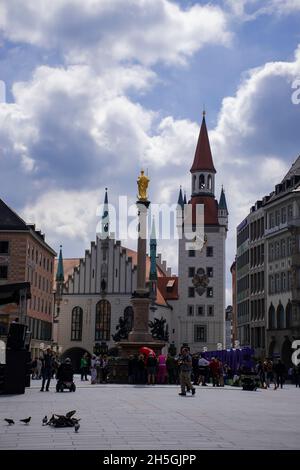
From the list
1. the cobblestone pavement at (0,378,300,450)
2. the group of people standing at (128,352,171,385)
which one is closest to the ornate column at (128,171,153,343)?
the group of people standing at (128,352,171,385)

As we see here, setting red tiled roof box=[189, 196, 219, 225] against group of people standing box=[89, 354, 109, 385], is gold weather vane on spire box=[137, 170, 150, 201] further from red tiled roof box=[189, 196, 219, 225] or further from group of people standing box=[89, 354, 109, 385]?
red tiled roof box=[189, 196, 219, 225]

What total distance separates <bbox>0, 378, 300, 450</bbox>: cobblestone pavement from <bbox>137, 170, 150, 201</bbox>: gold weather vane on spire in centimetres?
3282

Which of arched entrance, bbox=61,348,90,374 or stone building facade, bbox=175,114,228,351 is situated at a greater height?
stone building facade, bbox=175,114,228,351

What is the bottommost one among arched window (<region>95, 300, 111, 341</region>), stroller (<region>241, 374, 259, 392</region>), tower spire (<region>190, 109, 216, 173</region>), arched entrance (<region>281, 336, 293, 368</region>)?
stroller (<region>241, 374, 259, 392</region>)

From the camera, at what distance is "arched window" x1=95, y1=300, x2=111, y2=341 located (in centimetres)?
10106

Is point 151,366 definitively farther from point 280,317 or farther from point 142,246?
point 280,317

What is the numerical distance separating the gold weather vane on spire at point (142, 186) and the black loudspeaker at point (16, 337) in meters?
29.0

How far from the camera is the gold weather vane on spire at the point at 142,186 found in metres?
54.9

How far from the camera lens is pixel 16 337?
88.0ft

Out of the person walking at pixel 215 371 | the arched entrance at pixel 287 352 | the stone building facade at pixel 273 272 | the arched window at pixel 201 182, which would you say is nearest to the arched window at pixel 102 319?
the stone building facade at pixel 273 272

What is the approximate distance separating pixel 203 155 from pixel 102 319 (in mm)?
31965

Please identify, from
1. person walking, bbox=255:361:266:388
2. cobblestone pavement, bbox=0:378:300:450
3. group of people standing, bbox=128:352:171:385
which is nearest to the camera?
cobblestone pavement, bbox=0:378:300:450
